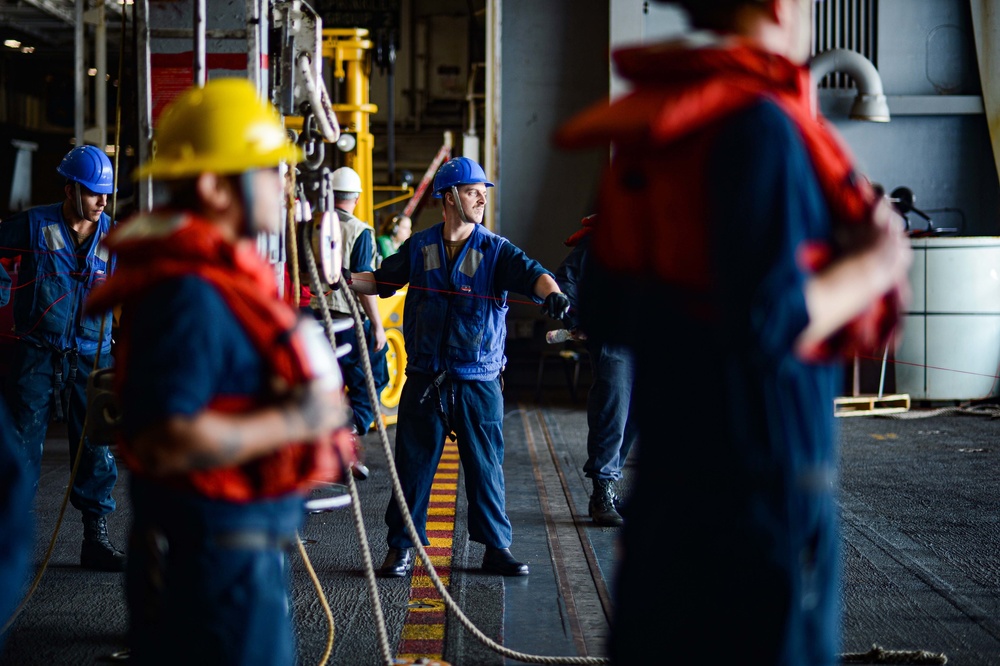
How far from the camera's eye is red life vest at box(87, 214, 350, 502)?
2.15m

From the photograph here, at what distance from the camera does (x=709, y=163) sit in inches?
73.9

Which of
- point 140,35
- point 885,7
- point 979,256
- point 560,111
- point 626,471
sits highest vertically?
point 885,7

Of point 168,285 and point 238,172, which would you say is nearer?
point 168,285

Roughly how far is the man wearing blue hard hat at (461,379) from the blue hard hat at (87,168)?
58.9 inches

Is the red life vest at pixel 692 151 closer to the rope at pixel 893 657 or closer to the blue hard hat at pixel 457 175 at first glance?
the rope at pixel 893 657

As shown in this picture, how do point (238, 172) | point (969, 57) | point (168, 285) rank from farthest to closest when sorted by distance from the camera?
point (969, 57) < point (238, 172) < point (168, 285)

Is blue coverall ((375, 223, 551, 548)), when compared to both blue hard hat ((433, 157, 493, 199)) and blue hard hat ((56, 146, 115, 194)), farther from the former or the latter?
blue hard hat ((56, 146, 115, 194))

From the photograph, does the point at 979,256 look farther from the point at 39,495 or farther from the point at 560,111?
the point at 39,495

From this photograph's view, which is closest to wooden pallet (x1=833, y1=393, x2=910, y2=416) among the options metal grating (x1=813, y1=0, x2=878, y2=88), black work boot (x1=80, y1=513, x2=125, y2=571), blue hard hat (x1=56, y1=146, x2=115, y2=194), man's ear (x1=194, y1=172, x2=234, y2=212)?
metal grating (x1=813, y1=0, x2=878, y2=88)

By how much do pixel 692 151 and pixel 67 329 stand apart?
16.2 ft

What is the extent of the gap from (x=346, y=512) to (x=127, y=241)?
205 inches

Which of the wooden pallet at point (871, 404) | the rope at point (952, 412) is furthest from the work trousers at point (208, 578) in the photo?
the rope at point (952, 412)

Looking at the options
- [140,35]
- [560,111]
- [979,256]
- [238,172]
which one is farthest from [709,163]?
[560,111]

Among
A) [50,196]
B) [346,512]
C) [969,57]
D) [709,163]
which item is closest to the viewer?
[709,163]
